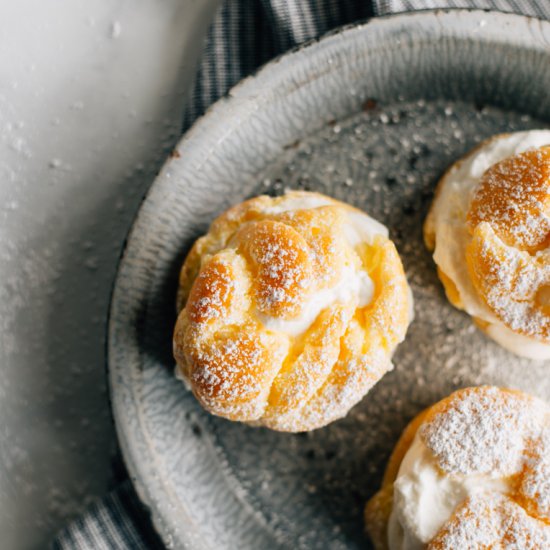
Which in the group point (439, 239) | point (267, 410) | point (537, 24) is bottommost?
point (267, 410)

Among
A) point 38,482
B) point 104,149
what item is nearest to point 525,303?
point 104,149

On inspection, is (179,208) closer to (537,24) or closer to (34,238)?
(34,238)

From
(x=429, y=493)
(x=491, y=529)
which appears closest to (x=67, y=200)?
(x=429, y=493)

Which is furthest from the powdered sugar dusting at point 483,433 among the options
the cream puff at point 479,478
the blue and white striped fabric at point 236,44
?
the blue and white striped fabric at point 236,44

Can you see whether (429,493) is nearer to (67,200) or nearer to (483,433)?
(483,433)

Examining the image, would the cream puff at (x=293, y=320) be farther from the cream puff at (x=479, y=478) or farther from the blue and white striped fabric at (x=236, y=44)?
the blue and white striped fabric at (x=236, y=44)

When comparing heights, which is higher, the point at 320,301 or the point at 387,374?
the point at 320,301

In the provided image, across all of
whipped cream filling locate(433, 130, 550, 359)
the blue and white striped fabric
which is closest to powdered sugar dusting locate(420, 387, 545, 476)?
whipped cream filling locate(433, 130, 550, 359)
